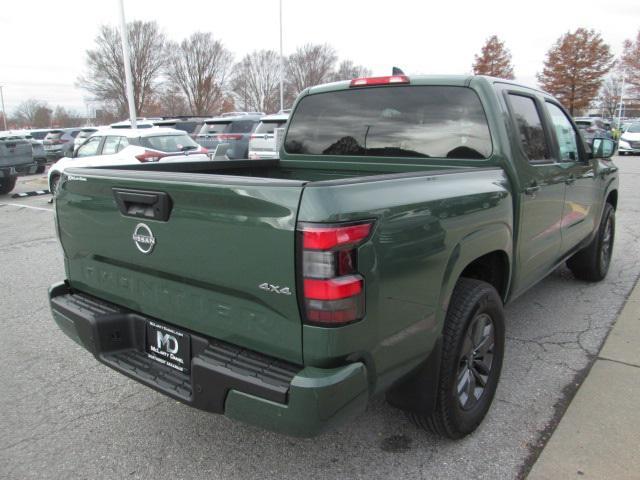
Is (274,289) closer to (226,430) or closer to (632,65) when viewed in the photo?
(226,430)

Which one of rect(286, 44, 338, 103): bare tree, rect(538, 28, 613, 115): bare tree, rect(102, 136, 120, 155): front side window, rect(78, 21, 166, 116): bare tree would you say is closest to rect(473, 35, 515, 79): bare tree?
rect(538, 28, 613, 115): bare tree

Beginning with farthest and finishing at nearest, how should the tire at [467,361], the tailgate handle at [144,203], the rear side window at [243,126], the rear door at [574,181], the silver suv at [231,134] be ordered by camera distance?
the rear side window at [243,126] < the silver suv at [231,134] < the rear door at [574,181] < the tire at [467,361] < the tailgate handle at [144,203]

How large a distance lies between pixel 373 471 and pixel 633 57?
5590 cm

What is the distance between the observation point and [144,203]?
2.24m

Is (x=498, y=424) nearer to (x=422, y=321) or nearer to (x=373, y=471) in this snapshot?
(x=373, y=471)

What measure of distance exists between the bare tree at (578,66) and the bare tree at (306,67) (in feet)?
76.7

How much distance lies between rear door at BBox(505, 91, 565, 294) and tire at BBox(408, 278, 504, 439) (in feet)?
1.89

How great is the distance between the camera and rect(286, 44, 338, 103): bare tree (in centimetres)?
5634

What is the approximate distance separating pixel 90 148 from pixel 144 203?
10985 millimetres

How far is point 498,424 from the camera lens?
111 inches

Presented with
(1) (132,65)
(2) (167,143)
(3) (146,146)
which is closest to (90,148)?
(3) (146,146)

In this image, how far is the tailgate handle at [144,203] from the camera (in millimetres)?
2150

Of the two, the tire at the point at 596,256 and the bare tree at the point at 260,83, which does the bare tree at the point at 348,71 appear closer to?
the bare tree at the point at 260,83

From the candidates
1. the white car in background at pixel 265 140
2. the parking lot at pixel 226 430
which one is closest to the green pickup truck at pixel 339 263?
the parking lot at pixel 226 430
